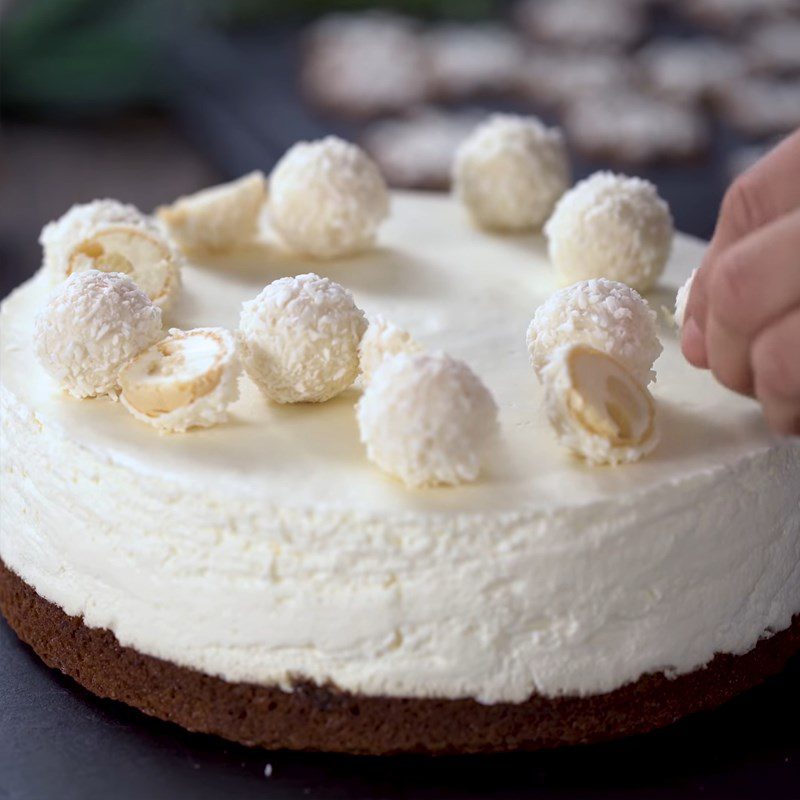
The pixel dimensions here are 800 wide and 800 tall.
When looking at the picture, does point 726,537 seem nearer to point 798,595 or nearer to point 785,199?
point 798,595

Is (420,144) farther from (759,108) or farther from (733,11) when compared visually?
(733,11)

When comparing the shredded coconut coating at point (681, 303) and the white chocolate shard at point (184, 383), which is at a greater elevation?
the white chocolate shard at point (184, 383)

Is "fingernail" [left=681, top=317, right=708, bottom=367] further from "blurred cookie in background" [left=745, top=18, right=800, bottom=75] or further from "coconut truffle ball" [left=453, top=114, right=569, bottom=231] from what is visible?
"blurred cookie in background" [left=745, top=18, right=800, bottom=75]

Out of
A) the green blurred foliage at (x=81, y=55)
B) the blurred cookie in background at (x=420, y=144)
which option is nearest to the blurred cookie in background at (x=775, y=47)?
the blurred cookie in background at (x=420, y=144)

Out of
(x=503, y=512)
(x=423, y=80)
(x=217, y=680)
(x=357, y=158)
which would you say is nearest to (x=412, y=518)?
(x=503, y=512)

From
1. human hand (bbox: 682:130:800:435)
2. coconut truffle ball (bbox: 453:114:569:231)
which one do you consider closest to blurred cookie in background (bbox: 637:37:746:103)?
coconut truffle ball (bbox: 453:114:569:231)

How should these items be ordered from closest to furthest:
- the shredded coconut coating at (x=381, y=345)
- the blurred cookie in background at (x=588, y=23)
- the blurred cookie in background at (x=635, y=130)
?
the shredded coconut coating at (x=381, y=345) → the blurred cookie in background at (x=635, y=130) → the blurred cookie in background at (x=588, y=23)

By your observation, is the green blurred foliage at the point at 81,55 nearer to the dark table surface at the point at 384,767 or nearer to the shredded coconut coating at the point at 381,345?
the shredded coconut coating at the point at 381,345

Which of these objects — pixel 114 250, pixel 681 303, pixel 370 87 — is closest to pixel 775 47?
pixel 370 87
